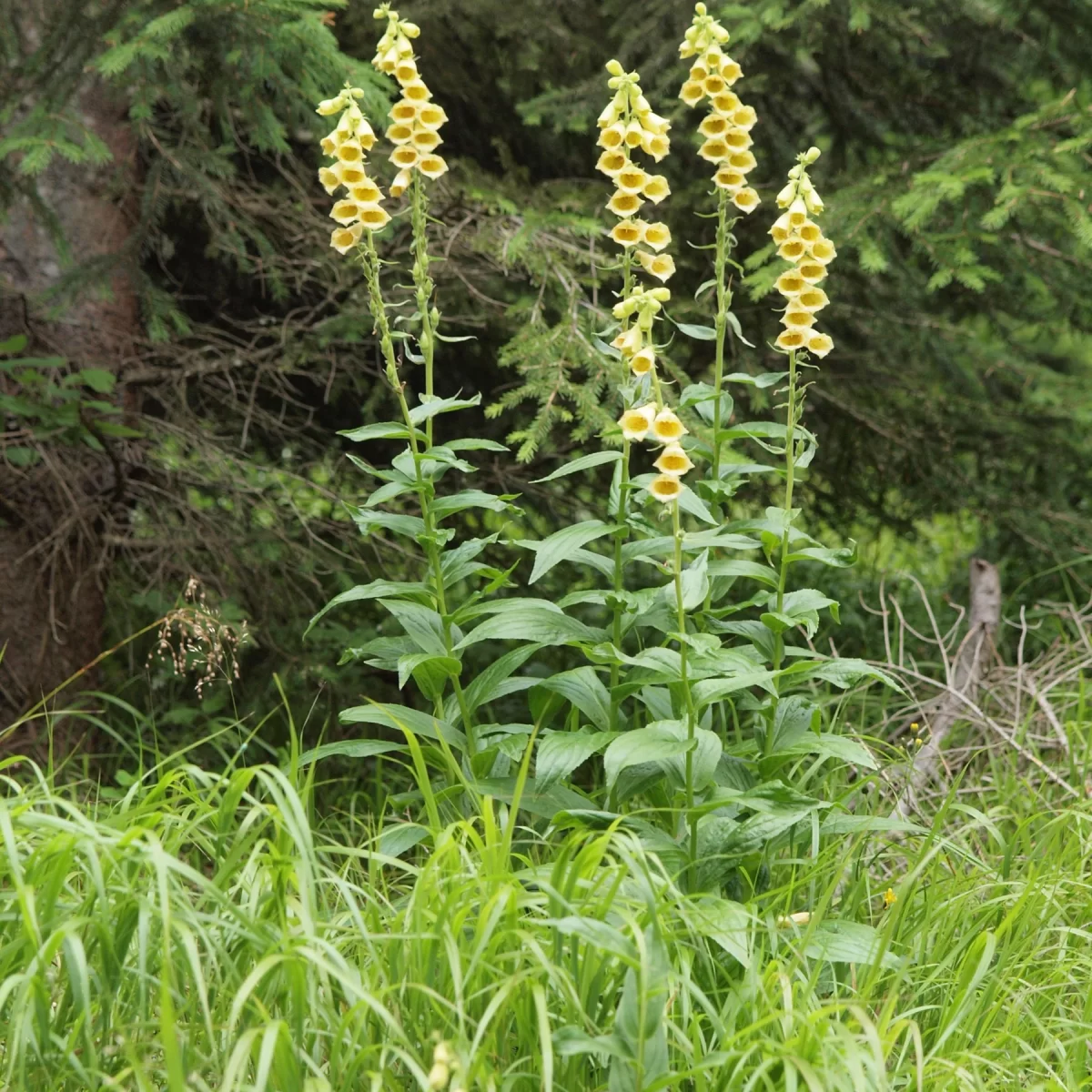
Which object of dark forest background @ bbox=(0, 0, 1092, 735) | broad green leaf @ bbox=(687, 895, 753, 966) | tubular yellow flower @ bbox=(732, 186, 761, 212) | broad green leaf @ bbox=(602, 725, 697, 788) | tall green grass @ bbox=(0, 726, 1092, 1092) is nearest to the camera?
tall green grass @ bbox=(0, 726, 1092, 1092)

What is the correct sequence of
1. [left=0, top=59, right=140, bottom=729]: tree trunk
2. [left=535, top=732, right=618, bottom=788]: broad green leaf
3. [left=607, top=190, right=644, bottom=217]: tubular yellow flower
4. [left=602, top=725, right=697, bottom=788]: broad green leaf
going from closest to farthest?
1. [left=602, top=725, right=697, bottom=788]: broad green leaf
2. [left=535, top=732, right=618, bottom=788]: broad green leaf
3. [left=607, top=190, right=644, bottom=217]: tubular yellow flower
4. [left=0, top=59, right=140, bottom=729]: tree trunk

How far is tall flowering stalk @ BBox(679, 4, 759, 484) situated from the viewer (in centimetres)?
254

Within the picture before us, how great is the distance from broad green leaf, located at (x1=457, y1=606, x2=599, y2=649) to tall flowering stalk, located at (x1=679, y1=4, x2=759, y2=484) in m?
0.44

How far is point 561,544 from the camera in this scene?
98.3 inches

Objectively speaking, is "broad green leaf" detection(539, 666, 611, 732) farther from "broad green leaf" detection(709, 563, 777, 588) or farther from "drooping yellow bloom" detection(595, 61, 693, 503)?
"drooping yellow bloom" detection(595, 61, 693, 503)

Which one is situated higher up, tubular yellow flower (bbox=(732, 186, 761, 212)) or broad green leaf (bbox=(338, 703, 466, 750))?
tubular yellow flower (bbox=(732, 186, 761, 212))

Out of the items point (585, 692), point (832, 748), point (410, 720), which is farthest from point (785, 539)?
point (410, 720)

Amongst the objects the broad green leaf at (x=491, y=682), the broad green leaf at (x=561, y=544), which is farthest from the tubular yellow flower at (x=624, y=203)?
the broad green leaf at (x=491, y=682)

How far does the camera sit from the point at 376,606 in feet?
15.0

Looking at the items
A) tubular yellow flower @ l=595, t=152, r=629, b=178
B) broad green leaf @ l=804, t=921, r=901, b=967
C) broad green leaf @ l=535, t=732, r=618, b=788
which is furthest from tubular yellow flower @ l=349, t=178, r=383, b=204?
broad green leaf @ l=804, t=921, r=901, b=967

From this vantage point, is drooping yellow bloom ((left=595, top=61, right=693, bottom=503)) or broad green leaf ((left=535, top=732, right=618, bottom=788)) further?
broad green leaf ((left=535, top=732, right=618, bottom=788))

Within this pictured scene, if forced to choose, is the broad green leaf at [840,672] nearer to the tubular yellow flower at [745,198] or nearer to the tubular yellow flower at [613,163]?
the tubular yellow flower at [745,198]

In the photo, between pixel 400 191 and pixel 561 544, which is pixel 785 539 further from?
pixel 400 191

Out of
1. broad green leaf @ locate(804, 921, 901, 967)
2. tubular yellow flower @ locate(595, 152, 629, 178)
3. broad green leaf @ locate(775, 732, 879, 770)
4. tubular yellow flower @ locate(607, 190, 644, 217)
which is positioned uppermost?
tubular yellow flower @ locate(595, 152, 629, 178)
